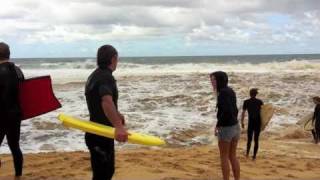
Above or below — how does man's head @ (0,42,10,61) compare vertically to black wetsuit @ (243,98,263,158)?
above

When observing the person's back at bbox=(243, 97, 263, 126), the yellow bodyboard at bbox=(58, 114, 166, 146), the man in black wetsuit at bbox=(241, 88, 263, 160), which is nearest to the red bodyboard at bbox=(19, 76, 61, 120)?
the yellow bodyboard at bbox=(58, 114, 166, 146)

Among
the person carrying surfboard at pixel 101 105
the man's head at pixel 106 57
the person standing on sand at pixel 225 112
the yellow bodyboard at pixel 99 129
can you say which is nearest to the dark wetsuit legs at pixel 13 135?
the yellow bodyboard at pixel 99 129

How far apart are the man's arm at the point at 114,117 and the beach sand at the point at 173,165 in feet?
11.0

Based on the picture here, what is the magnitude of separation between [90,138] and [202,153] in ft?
20.4

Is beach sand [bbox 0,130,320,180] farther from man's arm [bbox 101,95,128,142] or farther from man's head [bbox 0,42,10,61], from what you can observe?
man's arm [bbox 101,95,128,142]

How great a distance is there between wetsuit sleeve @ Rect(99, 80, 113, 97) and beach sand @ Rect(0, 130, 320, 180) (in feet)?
11.1

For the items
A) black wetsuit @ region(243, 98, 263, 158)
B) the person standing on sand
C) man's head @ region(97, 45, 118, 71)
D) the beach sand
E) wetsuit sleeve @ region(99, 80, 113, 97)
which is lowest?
the beach sand

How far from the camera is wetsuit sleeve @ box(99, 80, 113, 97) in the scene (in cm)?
464

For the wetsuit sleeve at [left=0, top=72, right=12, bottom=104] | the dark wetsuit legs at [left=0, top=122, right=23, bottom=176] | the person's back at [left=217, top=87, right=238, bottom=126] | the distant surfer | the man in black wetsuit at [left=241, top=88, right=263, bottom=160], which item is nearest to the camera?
the wetsuit sleeve at [left=0, top=72, right=12, bottom=104]

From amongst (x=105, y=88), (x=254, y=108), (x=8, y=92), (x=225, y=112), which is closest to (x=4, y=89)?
(x=8, y=92)

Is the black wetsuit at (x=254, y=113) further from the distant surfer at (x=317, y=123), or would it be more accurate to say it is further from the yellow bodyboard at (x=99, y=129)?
the yellow bodyboard at (x=99, y=129)

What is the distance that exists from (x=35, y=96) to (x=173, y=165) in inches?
131

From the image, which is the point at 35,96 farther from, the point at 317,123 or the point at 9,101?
the point at 317,123

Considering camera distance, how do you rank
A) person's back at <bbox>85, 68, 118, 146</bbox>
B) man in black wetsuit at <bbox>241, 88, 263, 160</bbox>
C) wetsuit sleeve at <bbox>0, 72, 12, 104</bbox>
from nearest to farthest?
person's back at <bbox>85, 68, 118, 146</bbox> < wetsuit sleeve at <bbox>0, 72, 12, 104</bbox> < man in black wetsuit at <bbox>241, 88, 263, 160</bbox>
